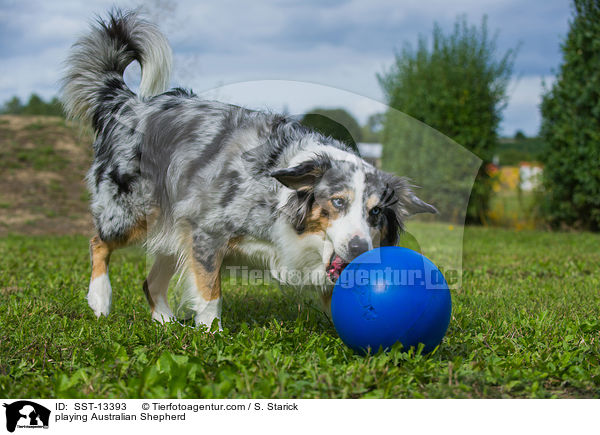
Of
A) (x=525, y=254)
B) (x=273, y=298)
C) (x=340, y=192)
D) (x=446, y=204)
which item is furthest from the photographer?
(x=446, y=204)

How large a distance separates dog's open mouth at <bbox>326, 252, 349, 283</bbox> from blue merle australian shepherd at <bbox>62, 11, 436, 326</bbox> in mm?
12

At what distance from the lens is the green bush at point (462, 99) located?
1331cm

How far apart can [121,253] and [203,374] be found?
5.87 meters

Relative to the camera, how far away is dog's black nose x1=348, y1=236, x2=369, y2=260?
3361 millimetres

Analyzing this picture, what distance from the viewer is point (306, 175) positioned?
3656mm

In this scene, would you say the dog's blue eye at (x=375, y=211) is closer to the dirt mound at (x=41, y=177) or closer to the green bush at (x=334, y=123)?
the green bush at (x=334, y=123)

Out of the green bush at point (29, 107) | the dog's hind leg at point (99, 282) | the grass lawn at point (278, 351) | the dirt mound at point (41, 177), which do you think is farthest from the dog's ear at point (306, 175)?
the green bush at point (29, 107)

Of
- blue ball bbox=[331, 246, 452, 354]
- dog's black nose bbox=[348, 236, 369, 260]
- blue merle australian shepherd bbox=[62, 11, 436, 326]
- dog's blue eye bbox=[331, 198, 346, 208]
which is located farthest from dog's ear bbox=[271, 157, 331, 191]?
blue ball bbox=[331, 246, 452, 354]

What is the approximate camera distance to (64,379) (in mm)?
2855

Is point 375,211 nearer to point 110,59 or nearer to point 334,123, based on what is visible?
point 334,123

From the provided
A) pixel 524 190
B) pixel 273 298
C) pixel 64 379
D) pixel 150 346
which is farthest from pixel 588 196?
pixel 64 379

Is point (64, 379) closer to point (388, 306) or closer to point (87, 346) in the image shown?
point (87, 346)

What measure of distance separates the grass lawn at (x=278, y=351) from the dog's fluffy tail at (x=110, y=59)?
182 centimetres
